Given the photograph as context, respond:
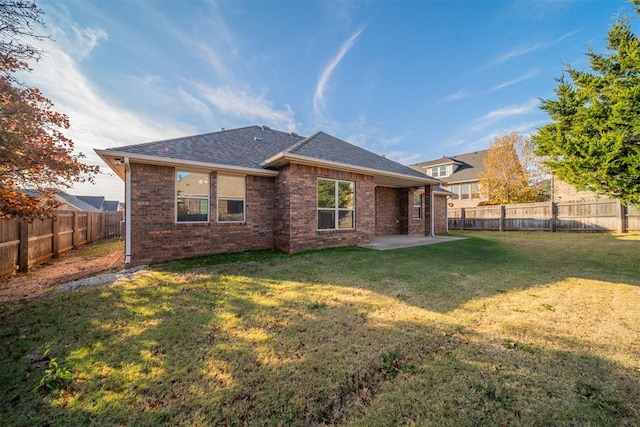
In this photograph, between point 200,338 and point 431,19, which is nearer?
point 200,338

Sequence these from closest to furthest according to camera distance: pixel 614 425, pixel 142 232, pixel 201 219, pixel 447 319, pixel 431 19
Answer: pixel 614 425
pixel 447 319
pixel 142 232
pixel 201 219
pixel 431 19

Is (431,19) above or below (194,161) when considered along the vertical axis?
above

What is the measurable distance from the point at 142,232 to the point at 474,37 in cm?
1457

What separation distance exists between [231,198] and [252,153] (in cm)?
221

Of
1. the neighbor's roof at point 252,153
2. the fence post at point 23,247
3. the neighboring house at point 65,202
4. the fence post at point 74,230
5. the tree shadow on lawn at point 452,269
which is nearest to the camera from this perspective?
the tree shadow on lawn at point 452,269

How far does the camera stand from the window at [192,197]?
7.89 meters

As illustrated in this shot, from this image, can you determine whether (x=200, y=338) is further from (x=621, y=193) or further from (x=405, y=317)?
(x=621, y=193)

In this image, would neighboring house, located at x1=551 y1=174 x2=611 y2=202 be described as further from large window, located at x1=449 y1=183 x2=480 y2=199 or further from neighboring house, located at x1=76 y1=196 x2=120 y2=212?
neighboring house, located at x1=76 y1=196 x2=120 y2=212

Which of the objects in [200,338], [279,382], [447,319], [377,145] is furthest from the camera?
[377,145]

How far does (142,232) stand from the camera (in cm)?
727

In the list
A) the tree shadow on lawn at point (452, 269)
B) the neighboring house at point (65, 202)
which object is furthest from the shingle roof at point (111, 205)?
the tree shadow on lawn at point (452, 269)

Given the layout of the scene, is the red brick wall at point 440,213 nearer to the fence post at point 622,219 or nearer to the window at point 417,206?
the window at point 417,206

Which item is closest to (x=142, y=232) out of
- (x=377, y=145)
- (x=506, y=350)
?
(x=506, y=350)

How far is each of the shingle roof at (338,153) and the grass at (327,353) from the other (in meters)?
5.09
